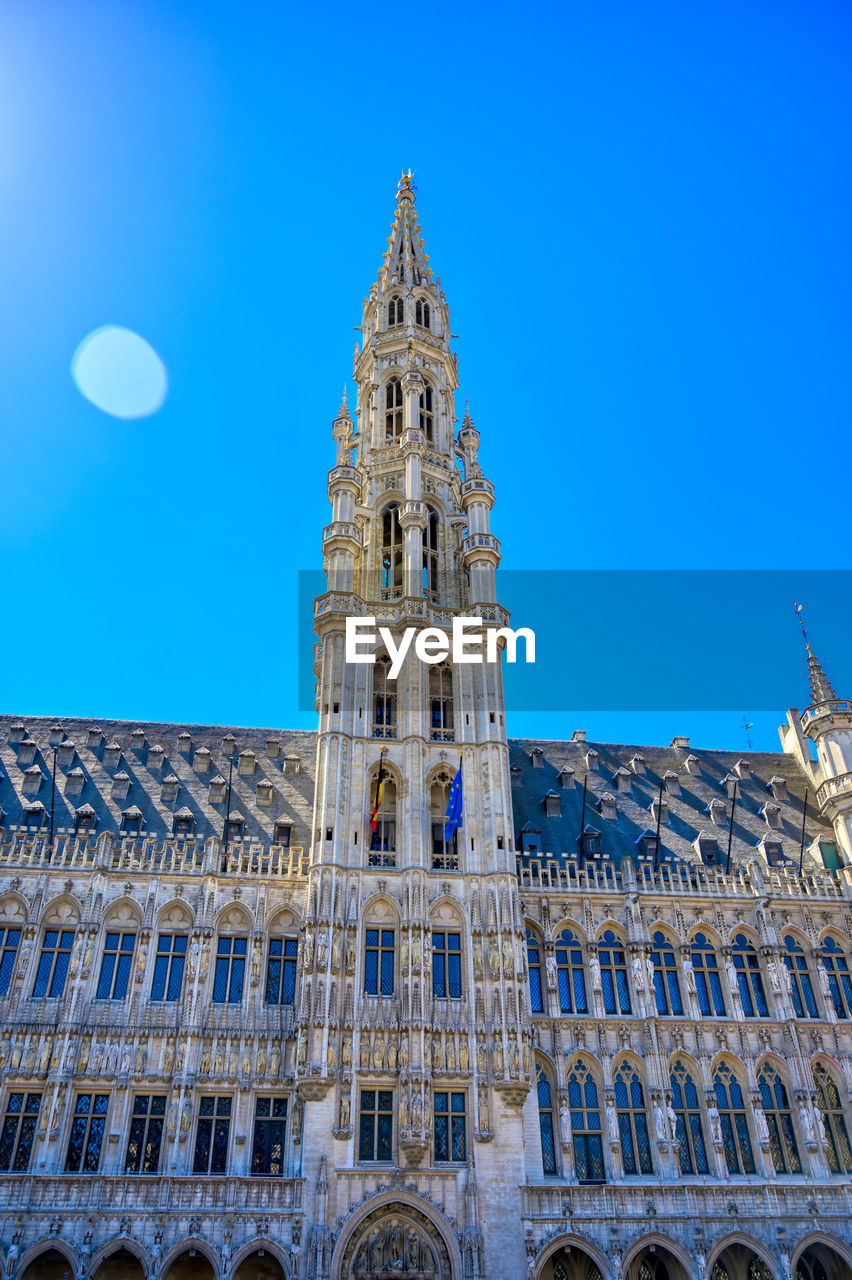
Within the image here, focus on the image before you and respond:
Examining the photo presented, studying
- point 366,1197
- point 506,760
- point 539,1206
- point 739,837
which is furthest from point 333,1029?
point 739,837

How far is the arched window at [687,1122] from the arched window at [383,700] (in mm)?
19696

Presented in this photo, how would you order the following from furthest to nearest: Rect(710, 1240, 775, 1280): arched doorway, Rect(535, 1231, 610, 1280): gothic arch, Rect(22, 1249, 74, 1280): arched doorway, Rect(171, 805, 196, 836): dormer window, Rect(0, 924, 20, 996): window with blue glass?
Rect(171, 805, 196, 836): dormer window
Rect(0, 924, 20, 996): window with blue glass
Rect(710, 1240, 775, 1280): arched doorway
Rect(535, 1231, 610, 1280): gothic arch
Rect(22, 1249, 74, 1280): arched doorway

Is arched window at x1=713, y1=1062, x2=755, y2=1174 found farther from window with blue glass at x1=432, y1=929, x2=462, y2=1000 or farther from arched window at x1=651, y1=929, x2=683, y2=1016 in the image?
window with blue glass at x1=432, y1=929, x2=462, y2=1000

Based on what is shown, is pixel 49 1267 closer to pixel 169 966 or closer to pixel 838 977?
pixel 169 966

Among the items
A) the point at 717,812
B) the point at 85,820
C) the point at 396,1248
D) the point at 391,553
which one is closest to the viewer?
the point at 396,1248

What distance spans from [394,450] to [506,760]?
20.8 metres

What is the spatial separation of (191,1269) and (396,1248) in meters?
7.88

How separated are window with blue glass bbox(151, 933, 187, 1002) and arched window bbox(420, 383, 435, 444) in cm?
3224

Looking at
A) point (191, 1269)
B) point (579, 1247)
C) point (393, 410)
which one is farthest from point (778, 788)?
point (191, 1269)

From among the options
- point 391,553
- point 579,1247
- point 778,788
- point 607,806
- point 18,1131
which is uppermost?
point 391,553

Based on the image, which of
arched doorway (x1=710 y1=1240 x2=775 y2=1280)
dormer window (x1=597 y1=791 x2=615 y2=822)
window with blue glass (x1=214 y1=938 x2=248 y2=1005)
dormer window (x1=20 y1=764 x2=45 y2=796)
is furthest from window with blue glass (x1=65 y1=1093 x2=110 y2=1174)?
dormer window (x1=597 y1=791 x2=615 y2=822)

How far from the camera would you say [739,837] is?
172ft

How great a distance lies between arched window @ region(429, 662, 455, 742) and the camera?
4753 centimetres

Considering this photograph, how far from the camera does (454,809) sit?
4309cm
